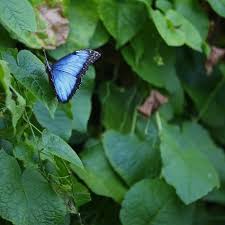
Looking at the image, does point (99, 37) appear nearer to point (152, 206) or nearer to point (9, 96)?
point (152, 206)

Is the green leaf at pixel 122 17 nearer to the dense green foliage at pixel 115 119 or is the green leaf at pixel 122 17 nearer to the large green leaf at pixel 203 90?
the dense green foliage at pixel 115 119

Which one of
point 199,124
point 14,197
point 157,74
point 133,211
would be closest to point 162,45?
point 157,74

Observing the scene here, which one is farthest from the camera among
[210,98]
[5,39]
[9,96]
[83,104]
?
[210,98]

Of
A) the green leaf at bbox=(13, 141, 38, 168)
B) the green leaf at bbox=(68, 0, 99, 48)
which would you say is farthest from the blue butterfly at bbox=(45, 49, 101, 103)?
the green leaf at bbox=(68, 0, 99, 48)

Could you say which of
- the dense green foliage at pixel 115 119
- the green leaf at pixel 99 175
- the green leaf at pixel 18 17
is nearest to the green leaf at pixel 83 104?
the dense green foliage at pixel 115 119

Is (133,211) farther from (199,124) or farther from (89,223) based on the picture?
(199,124)

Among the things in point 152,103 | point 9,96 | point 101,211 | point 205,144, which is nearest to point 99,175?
point 101,211

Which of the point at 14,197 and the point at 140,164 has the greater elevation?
the point at 14,197
